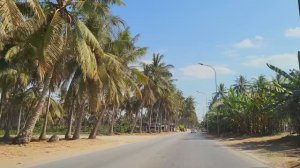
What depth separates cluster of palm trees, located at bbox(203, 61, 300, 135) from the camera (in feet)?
101

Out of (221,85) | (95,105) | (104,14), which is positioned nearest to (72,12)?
(104,14)

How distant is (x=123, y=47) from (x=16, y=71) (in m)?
11.2

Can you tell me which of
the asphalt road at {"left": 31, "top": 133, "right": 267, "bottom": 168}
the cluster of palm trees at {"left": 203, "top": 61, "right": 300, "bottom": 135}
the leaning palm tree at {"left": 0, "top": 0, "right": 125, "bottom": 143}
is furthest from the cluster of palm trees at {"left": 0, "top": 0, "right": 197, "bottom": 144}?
the cluster of palm trees at {"left": 203, "top": 61, "right": 300, "bottom": 135}

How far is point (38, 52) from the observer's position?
23.6 metres

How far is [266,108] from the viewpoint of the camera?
3441 cm

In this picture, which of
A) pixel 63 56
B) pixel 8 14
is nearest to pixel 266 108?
pixel 63 56

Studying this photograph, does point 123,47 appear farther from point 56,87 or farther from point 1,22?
point 1,22

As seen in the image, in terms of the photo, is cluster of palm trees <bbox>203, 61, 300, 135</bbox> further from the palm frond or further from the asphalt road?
the palm frond

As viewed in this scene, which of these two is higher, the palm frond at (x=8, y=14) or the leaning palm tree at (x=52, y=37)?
the leaning palm tree at (x=52, y=37)

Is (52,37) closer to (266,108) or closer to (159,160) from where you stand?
(159,160)

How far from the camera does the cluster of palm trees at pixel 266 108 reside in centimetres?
3070

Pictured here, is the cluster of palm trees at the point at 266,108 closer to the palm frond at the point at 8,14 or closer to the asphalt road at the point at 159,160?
the asphalt road at the point at 159,160

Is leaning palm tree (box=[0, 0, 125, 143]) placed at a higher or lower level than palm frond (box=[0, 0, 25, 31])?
higher

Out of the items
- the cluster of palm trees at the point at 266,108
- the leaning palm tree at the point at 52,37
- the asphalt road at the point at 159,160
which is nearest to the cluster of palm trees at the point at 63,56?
the leaning palm tree at the point at 52,37
